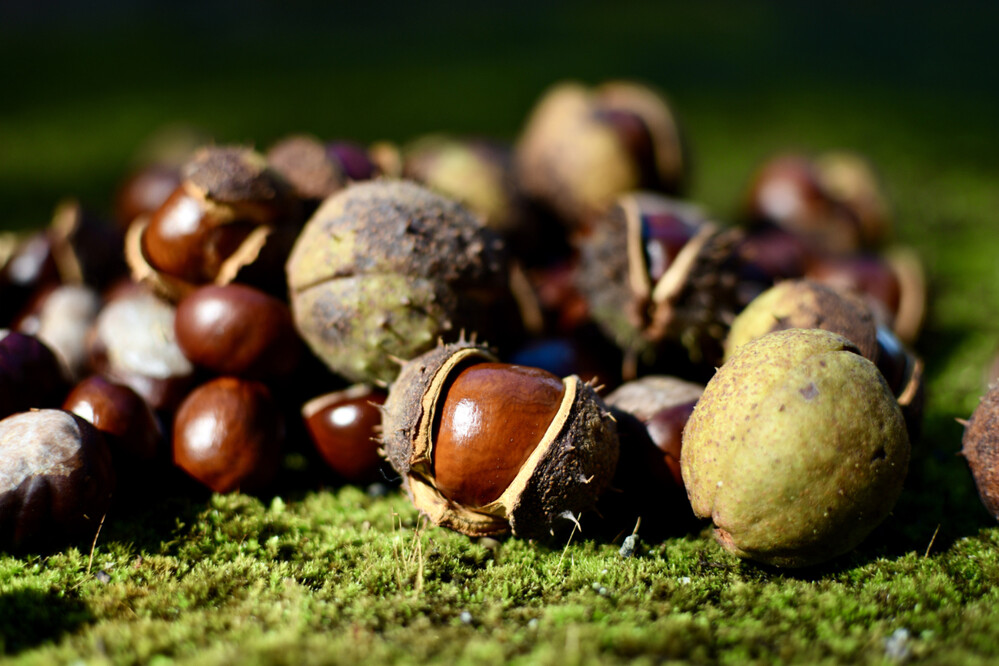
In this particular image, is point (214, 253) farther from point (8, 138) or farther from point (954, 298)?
point (8, 138)

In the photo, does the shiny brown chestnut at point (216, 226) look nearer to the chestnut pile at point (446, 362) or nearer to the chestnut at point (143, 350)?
the chestnut pile at point (446, 362)

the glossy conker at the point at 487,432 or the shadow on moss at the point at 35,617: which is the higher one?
the glossy conker at the point at 487,432

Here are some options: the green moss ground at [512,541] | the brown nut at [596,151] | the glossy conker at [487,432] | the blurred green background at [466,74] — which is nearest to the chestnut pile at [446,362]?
the glossy conker at [487,432]

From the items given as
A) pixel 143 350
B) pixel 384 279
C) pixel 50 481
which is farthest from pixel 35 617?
pixel 384 279

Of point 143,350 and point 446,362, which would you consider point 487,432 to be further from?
point 143,350

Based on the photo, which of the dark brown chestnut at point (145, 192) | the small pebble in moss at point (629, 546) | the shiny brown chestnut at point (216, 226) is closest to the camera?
the small pebble in moss at point (629, 546)

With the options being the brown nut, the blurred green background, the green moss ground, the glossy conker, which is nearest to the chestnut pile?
the glossy conker

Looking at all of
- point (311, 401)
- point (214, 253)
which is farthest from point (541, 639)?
point (214, 253)
